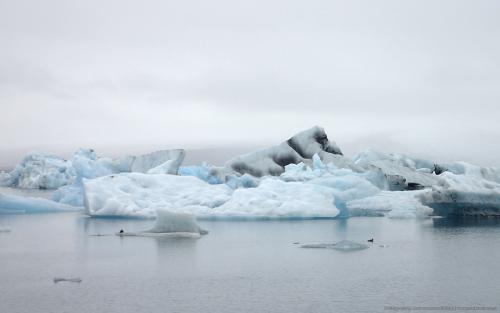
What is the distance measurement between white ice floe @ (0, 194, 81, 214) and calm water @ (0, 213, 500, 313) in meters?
4.71

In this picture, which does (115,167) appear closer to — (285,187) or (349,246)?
(285,187)

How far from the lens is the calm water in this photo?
43.2 feet

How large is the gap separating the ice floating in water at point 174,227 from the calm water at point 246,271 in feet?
1.54

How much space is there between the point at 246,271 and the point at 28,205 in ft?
61.0

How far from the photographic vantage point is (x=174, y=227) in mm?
22766

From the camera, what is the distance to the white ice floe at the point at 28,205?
3097 cm

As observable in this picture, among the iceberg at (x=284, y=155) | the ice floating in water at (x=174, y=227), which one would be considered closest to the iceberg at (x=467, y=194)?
the iceberg at (x=284, y=155)

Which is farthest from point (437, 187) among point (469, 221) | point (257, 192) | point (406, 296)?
point (406, 296)

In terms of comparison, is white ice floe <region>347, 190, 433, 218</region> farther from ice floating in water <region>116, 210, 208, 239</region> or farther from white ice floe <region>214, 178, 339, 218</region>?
ice floating in water <region>116, 210, 208, 239</region>

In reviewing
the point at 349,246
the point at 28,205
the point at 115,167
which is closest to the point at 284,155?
the point at 115,167

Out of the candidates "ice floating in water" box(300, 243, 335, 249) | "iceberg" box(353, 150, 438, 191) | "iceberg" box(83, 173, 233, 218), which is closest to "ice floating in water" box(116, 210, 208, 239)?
"ice floating in water" box(300, 243, 335, 249)

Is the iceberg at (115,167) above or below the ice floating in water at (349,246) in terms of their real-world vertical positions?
above

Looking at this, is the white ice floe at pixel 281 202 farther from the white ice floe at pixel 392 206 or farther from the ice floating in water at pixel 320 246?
the ice floating in water at pixel 320 246

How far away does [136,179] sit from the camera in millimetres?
29688
